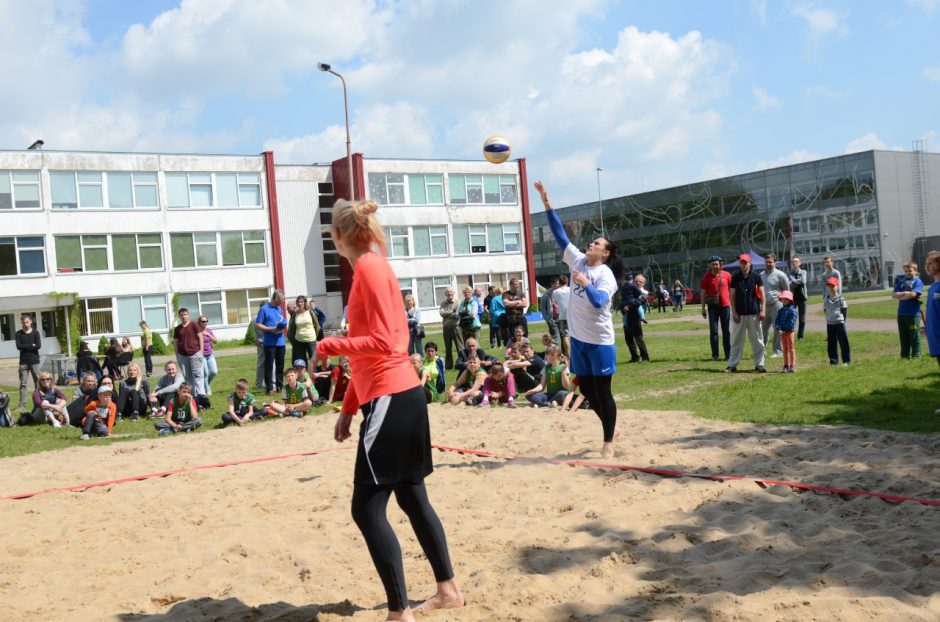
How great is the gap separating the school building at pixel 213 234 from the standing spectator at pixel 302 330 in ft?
78.0

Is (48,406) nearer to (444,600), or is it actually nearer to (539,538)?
(539,538)

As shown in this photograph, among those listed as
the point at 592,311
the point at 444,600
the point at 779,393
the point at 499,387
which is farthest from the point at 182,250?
the point at 444,600

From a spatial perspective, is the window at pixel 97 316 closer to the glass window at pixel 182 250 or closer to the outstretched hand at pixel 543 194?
the glass window at pixel 182 250

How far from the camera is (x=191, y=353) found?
16344 mm

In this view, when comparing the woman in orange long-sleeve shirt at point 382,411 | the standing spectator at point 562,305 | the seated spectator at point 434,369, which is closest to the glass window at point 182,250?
the standing spectator at point 562,305

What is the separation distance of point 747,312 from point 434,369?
5464 mm

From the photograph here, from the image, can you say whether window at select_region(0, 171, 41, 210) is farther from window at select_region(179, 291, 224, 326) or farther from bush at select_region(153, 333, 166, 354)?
bush at select_region(153, 333, 166, 354)

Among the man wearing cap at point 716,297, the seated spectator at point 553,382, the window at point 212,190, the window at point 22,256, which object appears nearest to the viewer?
the seated spectator at point 553,382

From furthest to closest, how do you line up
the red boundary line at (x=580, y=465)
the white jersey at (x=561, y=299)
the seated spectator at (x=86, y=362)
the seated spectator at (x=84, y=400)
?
1. the seated spectator at (x=86, y=362)
2. the white jersey at (x=561, y=299)
3. the seated spectator at (x=84, y=400)
4. the red boundary line at (x=580, y=465)

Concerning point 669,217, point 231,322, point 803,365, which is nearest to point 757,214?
point 669,217

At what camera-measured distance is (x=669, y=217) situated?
78250 mm

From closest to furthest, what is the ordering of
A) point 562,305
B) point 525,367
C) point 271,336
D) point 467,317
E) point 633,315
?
point 525,367
point 271,336
point 633,315
point 562,305
point 467,317

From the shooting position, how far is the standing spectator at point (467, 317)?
1814cm

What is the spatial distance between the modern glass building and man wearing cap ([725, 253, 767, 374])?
171 feet
